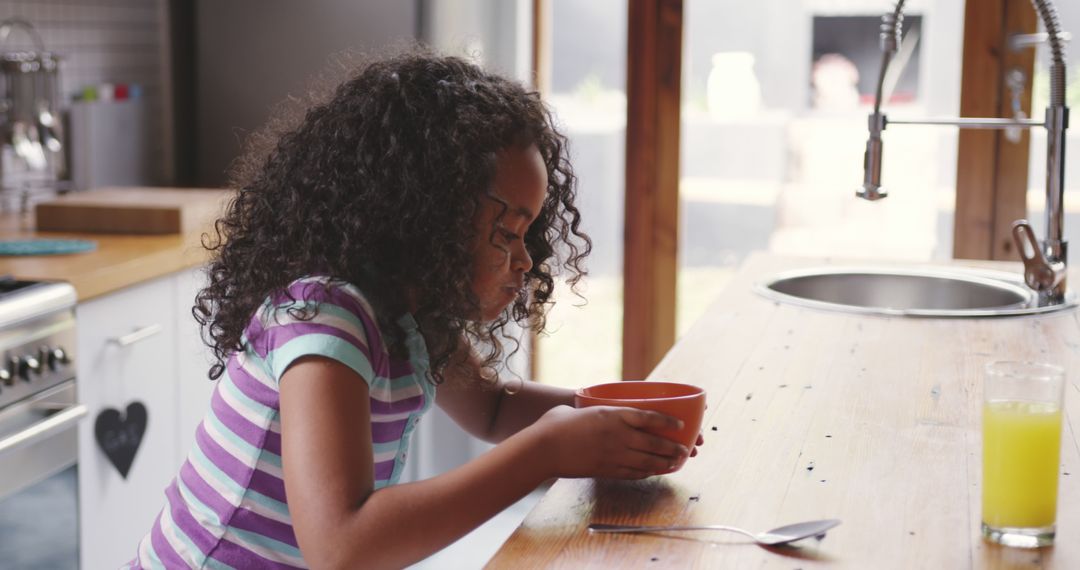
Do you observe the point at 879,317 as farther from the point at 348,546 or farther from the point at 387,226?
the point at 348,546

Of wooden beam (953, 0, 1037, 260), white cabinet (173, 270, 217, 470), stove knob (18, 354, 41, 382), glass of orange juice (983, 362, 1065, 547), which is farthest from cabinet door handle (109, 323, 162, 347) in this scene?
wooden beam (953, 0, 1037, 260)

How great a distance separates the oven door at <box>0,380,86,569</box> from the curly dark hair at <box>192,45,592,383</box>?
32.3 inches

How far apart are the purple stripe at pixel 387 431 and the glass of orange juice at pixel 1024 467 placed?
1.70 feet

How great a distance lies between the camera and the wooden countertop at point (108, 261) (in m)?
2.01

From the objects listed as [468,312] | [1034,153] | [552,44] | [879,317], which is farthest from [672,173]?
[468,312]

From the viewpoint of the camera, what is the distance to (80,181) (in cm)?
296

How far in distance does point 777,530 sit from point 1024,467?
0.18 m

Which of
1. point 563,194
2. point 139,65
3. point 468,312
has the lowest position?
point 468,312

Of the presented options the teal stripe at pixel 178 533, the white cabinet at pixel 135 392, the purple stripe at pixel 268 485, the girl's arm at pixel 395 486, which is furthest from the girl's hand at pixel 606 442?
the white cabinet at pixel 135 392

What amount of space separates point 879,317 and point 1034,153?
4.49 ft

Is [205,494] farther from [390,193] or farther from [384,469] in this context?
[390,193]

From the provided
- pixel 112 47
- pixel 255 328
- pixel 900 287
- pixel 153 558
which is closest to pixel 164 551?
pixel 153 558

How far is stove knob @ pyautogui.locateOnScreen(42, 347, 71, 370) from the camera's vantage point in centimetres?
191

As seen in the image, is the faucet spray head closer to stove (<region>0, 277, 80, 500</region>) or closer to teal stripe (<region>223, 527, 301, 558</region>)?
teal stripe (<region>223, 527, 301, 558</region>)
